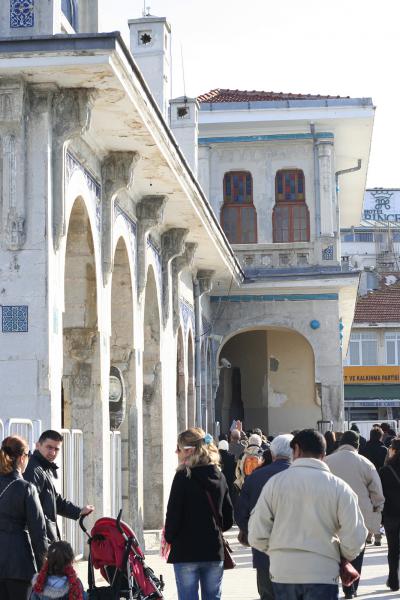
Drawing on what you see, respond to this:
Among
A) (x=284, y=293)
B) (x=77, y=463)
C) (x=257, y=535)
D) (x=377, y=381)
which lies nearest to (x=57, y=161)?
(x=77, y=463)

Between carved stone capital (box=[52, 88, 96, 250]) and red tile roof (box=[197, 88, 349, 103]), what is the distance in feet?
59.2

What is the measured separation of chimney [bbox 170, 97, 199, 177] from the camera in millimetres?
22438

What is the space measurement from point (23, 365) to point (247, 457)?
5741 millimetres

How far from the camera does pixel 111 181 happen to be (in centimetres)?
1477

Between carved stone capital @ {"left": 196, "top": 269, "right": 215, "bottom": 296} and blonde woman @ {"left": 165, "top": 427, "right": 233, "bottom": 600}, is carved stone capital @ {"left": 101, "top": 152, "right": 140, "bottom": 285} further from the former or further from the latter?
carved stone capital @ {"left": 196, "top": 269, "right": 215, "bottom": 296}

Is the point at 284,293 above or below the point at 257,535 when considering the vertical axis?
above

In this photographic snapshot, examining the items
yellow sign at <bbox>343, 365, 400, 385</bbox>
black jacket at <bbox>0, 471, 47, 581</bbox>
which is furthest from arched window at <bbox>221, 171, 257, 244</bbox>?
yellow sign at <bbox>343, 365, 400, 385</bbox>

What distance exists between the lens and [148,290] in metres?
19.4

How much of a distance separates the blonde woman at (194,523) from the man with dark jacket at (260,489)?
28.0 inches

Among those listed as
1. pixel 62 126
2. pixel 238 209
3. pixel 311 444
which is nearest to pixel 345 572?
pixel 311 444

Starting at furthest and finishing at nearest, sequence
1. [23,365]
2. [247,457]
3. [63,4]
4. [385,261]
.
Result: 1. [385,261]
2. [247,457]
3. [63,4]
4. [23,365]

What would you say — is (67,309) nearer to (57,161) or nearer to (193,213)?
(57,161)

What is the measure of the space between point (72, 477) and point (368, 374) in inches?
1962

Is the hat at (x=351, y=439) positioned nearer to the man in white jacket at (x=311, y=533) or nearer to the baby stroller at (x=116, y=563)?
the baby stroller at (x=116, y=563)
